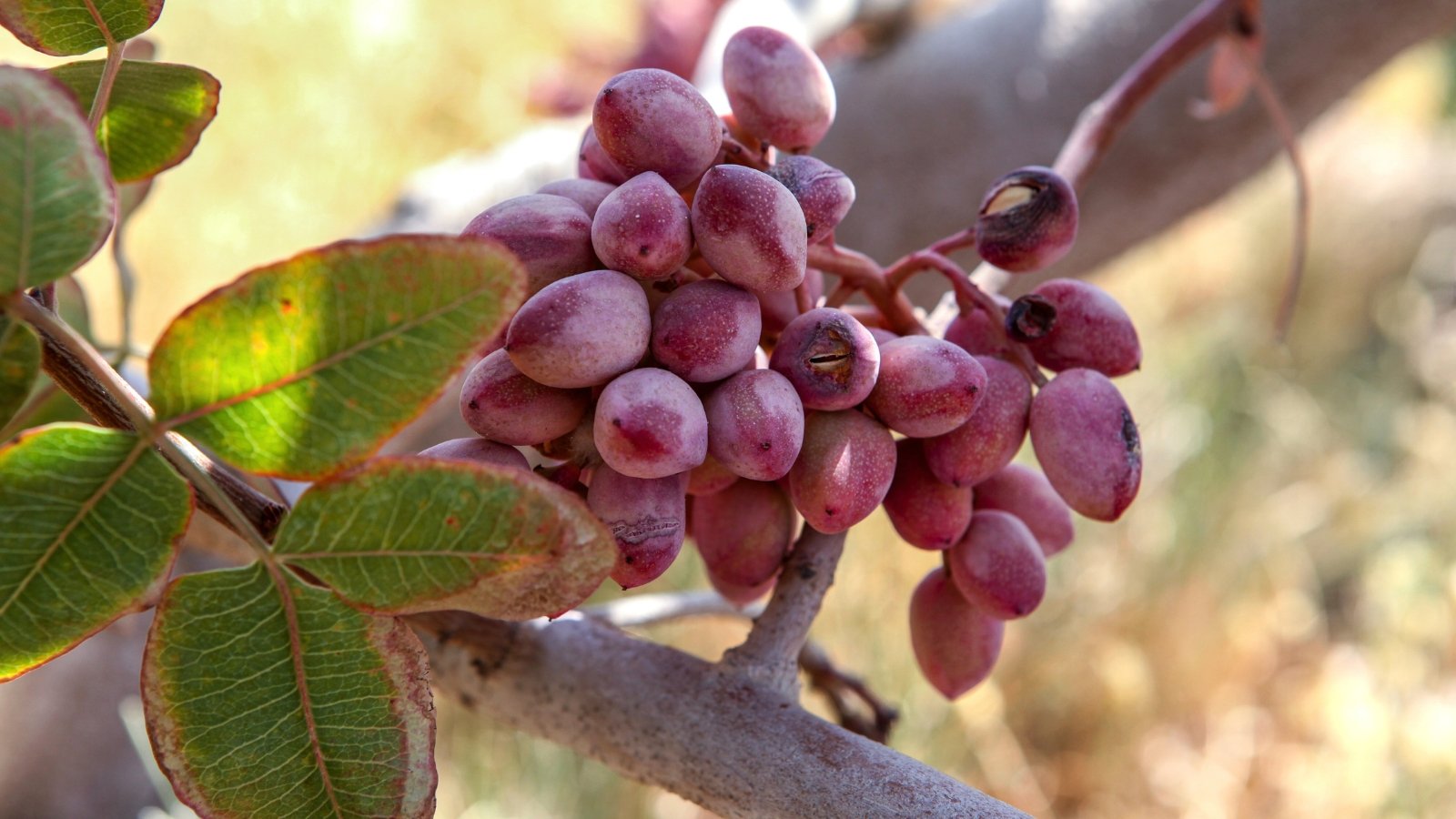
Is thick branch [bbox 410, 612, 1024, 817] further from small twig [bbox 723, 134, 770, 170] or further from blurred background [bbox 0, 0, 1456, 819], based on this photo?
blurred background [bbox 0, 0, 1456, 819]

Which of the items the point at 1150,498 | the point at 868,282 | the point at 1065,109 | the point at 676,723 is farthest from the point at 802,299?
the point at 1150,498

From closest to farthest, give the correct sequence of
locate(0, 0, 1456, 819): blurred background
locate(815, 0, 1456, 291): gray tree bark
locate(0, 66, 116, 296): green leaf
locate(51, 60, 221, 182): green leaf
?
locate(0, 66, 116, 296): green leaf
locate(51, 60, 221, 182): green leaf
locate(815, 0, 1456, 291): gray tree bark
locate(0, 0, 1456, 819): blurred background

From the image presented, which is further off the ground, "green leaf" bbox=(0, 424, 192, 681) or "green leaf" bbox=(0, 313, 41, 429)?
"green leaf" bbox=(0, 313, 41, 429)

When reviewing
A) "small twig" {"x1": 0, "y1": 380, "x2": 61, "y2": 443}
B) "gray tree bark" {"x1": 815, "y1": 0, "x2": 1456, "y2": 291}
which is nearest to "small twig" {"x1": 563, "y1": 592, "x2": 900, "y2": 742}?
"small twig" {"x1": 0, "y1": 380, "x2": 61, "y2": 443}

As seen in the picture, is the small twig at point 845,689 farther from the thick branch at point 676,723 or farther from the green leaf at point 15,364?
the green leaf at point 15,364

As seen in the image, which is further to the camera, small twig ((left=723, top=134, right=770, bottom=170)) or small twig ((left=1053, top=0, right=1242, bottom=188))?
small twig ((left=1053, top=0, right=1242, bottom=188))

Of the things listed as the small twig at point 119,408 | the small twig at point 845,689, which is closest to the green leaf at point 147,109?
the small twig at point 119,408

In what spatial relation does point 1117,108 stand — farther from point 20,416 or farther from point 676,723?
point 20,416
